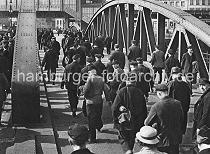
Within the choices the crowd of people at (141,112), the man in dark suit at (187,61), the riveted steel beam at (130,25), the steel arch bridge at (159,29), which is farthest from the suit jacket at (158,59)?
the riveted steel beam at (130,25)

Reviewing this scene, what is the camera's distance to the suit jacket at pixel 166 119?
6.75 metres

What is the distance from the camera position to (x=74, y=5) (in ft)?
215

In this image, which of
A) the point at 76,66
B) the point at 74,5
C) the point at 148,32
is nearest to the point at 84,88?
the point at 76,66

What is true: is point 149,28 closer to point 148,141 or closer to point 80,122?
point 80,122

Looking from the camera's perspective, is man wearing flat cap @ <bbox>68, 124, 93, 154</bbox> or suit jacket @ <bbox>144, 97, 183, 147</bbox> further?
suit jacket @ <bbox>144, 97, 183, 147</bbox>

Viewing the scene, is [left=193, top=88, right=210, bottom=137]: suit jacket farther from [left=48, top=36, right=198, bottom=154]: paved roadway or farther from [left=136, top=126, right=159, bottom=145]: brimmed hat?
[left=136, top=126, right=159, bottom=145]: brimmed hat

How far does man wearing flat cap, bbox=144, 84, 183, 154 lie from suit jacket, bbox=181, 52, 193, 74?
211 inches

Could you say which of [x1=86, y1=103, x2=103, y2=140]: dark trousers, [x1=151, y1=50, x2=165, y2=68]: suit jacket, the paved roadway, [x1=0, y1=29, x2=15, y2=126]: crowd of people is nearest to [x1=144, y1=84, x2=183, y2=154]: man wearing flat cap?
the paved roadway

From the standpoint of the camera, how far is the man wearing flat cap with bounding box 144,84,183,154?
6.74 meters

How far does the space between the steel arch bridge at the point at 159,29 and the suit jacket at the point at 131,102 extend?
3209mm

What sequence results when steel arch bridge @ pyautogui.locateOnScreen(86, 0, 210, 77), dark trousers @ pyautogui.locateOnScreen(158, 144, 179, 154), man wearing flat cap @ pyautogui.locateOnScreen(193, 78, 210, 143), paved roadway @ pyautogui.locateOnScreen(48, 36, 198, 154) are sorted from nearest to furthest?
1. dark trousers @ pyautogui.locateOnScreen(158, 144, 179, 154)
2. man wearing flat cap @ pyautogui.locateOnScreen(193, 78, 210, 143)
3. paved roadway @ pyautogui.locateOnScreen(48, 36, 198, 154)
4. steel arch bridge @ pyautogui.locateOnScreen(86, 0, 210, 77)

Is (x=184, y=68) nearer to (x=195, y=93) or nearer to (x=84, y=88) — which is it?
(x=195, y=93)

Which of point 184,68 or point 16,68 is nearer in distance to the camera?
point 16,68

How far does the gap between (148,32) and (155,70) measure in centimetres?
283
